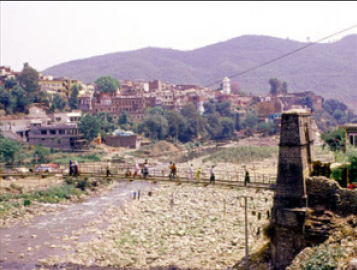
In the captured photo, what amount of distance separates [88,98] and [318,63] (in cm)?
13405

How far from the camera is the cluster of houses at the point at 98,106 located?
5212 cm

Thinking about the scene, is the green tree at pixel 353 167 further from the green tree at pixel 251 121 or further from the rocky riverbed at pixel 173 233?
the green tree at pixel 251 121

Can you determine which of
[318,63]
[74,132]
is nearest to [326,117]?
[74,132]

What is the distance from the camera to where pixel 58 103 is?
70062 millimetres

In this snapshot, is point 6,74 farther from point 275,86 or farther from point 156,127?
point 275,86

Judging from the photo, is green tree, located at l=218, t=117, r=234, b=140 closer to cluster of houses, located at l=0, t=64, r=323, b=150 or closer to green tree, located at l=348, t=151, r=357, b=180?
cluster of houses, located at l=0, t=64, r=323, b=150

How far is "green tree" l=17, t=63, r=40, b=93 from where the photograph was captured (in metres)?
71.9

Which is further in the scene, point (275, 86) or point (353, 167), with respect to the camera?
point (275, 86)

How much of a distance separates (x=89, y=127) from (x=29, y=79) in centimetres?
2513

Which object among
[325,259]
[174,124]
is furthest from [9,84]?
[325,259]

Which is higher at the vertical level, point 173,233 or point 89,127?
point 89,127

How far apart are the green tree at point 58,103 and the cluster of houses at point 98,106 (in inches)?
99.6

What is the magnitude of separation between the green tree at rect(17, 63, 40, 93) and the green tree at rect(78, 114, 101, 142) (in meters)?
22.9

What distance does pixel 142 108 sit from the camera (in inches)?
2990
